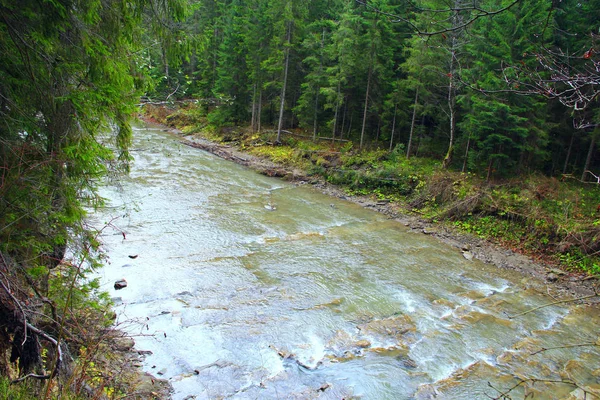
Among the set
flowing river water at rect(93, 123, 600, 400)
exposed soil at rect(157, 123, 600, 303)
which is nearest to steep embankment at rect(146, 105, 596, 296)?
exposed soil at rect(157, 123, 600, 303)

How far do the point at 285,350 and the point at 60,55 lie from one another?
6.24 m

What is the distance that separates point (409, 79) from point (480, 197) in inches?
329

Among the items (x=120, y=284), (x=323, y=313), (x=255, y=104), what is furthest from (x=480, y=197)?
(x=255, y=104)

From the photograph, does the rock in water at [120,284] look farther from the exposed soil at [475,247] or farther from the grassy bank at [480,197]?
the grassy bank at [480,197]

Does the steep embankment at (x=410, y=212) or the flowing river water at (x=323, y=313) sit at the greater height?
the steep embankment at (x=410, y=212)

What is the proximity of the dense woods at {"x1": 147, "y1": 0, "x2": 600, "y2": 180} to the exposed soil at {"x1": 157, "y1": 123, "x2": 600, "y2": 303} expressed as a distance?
14.9 ft

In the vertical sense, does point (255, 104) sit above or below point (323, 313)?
above

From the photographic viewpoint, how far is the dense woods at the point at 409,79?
1516 cm

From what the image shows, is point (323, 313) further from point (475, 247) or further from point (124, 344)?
point (475, 247)

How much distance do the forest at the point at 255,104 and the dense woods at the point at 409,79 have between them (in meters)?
0.13

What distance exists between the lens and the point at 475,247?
14.4 m

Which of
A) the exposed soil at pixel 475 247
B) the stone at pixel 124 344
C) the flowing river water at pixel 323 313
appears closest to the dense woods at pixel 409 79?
the exposed soil at pixel 475 247

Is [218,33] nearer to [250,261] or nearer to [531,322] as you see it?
[250,261]

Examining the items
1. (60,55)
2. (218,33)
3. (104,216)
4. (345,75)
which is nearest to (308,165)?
(345,75)
